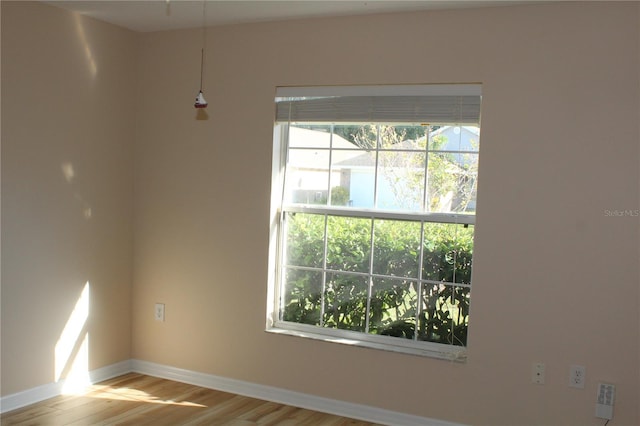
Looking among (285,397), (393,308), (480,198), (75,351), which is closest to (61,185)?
(75,351)

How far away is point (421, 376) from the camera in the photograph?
377cm

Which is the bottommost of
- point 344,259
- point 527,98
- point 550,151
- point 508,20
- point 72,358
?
point 72,358

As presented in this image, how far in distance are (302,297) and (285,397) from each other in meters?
0.65

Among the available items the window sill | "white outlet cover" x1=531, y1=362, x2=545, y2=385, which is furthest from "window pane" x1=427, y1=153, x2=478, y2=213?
"white outlet cover" x1=531, y1=362, x2=545, y2=385

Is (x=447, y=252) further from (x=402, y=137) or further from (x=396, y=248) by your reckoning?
(x=402, y=137)

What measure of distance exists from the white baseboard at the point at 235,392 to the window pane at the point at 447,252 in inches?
33.6

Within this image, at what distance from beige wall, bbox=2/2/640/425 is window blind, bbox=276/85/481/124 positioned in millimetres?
80

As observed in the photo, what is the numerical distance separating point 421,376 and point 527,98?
1.71 m

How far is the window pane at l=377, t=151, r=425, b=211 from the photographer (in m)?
3.89

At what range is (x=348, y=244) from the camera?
13.5 ft

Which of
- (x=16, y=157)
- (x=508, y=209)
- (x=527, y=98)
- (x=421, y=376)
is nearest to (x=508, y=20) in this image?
(x=527, y=98)

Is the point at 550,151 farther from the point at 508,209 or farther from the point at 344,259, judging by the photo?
the point at 344,259

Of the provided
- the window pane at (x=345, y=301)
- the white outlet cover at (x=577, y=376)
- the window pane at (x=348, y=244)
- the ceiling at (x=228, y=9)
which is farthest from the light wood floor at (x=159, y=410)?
the ceiling at (x=228, y=9)

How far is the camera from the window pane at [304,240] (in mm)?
4180
